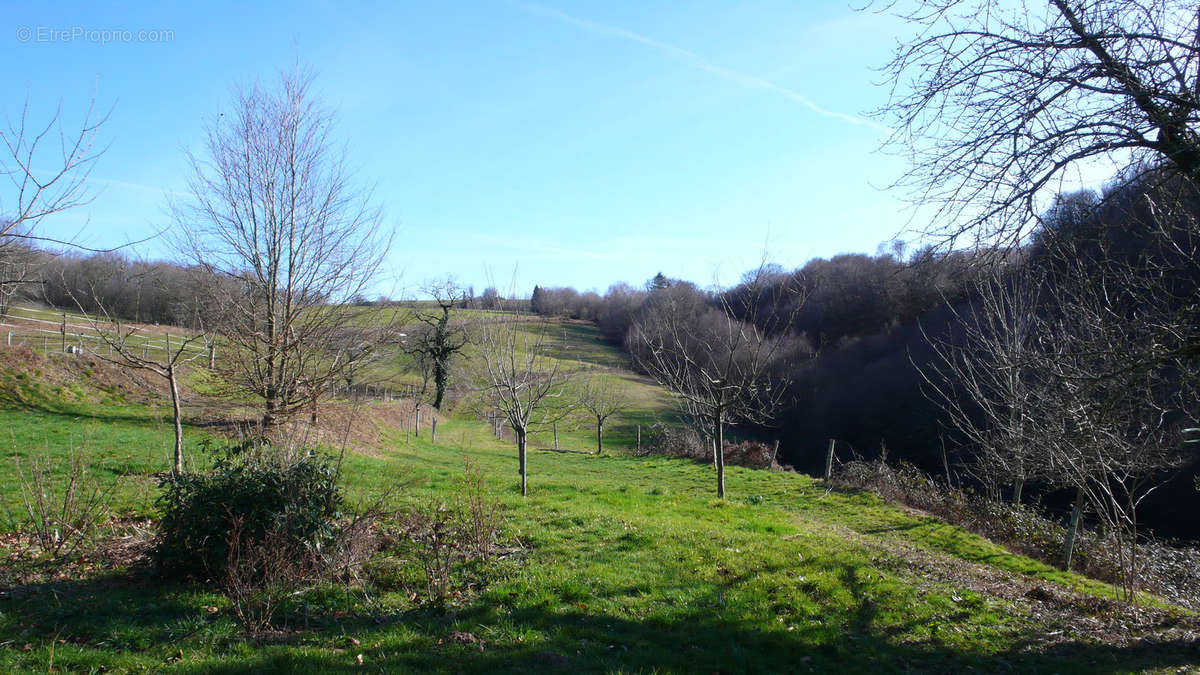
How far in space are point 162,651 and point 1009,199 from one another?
25.0 ft

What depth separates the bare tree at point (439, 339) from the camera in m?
37.8

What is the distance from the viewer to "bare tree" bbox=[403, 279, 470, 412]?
3784 cm

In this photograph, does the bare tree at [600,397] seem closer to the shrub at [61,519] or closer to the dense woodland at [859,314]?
the dense woodland at [859,314]

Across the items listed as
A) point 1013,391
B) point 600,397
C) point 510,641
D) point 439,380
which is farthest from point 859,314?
point 510,641

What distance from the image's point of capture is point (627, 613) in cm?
589

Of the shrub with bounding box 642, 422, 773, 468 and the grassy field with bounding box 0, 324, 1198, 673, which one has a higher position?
the grassy field with bounding box 0, 324, 1198, 673

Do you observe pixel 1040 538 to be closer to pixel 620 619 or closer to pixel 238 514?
pixel 620 619

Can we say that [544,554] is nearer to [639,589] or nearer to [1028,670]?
[639,589]

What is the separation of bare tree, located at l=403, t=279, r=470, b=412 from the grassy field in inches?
1094

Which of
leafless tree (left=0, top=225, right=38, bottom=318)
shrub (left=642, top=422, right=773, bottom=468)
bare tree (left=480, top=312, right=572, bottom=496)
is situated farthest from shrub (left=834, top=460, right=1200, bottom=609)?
leafless tree (left=0, top=225, right=38, bottom=318)

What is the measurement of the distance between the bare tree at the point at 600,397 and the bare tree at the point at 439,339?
27.1 ft

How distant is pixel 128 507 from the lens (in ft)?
27.1

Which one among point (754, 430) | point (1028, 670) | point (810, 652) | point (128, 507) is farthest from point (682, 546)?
point (754, 430)

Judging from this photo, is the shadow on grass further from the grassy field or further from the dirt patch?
the dirt patch
